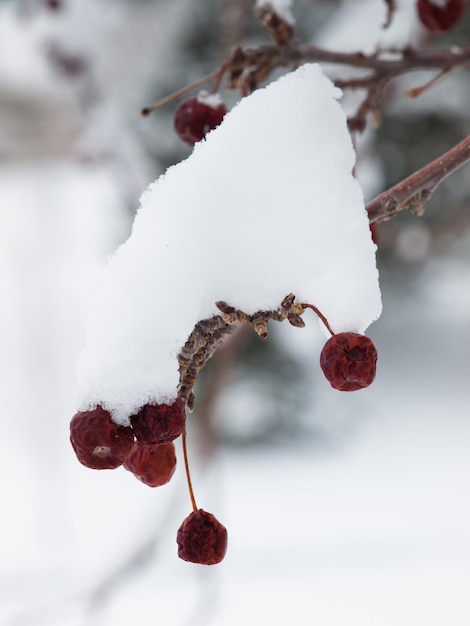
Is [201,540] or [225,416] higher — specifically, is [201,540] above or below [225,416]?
below

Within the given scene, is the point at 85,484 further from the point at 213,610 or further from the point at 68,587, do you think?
the point at 213,610

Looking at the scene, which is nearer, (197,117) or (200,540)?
(200,540)

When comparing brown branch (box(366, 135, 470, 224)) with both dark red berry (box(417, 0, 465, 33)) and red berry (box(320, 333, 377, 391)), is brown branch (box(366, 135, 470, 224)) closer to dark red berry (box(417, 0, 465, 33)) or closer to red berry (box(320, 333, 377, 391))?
red berry (box(320, 333, 377, 391))

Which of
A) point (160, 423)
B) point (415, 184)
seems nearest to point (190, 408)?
point (160, 423)

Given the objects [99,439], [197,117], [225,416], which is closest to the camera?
[99,439]

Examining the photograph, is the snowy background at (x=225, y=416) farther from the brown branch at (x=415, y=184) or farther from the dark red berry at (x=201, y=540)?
the dark red berry at (x=201, y=540)

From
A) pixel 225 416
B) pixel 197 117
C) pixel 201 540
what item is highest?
pixel 197 117

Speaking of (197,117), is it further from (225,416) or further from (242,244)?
(225,416)

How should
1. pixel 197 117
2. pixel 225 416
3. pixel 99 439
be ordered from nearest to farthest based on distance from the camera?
pixel 99 439 < pixel 197 117 < pixel 225 416
